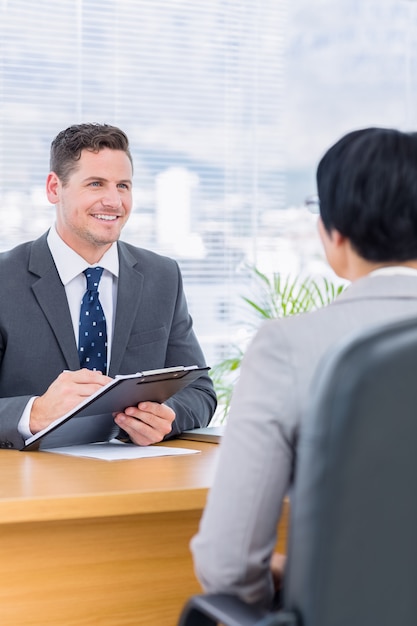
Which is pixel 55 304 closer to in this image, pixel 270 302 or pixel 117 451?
pixel 117 451

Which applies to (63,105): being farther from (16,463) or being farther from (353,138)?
(353,138)

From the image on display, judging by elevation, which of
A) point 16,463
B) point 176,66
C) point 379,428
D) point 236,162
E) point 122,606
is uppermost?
point 176,66

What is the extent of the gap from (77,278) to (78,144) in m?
0.48

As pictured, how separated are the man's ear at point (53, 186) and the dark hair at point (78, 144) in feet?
0.06

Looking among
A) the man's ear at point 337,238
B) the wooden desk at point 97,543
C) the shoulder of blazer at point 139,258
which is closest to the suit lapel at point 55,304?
the shoulder of blazer at point 139,258

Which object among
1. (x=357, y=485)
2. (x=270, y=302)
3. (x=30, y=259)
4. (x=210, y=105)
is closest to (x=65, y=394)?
(x=30, y=259)

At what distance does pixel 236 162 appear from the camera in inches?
209

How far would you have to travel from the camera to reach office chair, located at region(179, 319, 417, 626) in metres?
1.13

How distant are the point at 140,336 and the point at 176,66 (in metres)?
2.60

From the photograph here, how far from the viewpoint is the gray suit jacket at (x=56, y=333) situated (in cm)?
282

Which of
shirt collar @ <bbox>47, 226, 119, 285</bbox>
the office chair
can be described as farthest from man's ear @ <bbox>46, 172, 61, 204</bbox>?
the office chair

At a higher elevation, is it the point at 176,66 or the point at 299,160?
the point at 176,66

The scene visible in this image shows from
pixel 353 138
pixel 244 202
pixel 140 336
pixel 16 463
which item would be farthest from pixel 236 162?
pixel 353 138

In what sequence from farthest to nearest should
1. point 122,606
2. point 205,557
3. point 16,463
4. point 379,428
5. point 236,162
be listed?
point 236,162
point 16,463
point 122,606
point 205,557
point 379,428
